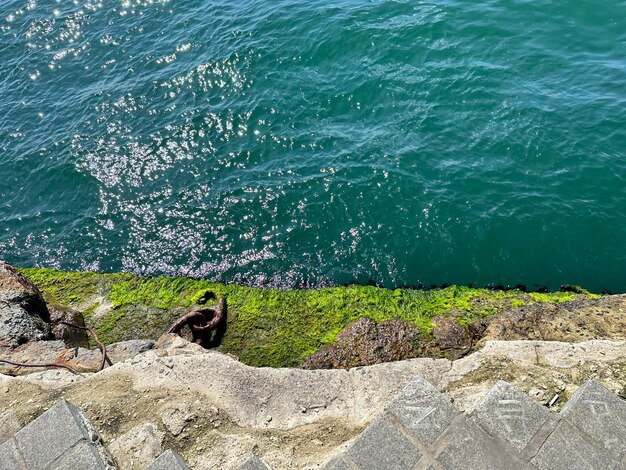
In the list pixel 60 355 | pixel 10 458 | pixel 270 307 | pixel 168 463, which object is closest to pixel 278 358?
pixel 270 307

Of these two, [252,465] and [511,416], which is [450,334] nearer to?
[511,416]

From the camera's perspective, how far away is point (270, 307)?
9477 millimetres

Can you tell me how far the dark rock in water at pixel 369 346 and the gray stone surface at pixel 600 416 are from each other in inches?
137

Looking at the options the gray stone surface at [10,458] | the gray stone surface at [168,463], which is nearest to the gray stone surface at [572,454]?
the gray stone surface at [168,463]

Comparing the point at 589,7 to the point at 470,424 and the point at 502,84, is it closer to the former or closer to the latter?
the point at 502,84

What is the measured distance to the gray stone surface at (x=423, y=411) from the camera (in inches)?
183

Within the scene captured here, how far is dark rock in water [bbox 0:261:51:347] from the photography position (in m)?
8.34

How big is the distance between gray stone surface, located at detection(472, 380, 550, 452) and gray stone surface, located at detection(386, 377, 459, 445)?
285mm

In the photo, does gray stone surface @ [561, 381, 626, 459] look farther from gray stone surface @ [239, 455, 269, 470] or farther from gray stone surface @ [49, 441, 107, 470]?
gray stone surface @ [49, 441, 107, 470]

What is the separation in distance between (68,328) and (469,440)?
747 centimetres

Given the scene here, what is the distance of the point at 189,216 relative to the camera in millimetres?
11766

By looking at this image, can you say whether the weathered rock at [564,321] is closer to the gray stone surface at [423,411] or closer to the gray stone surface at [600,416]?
the gray stone surface at [600,416]

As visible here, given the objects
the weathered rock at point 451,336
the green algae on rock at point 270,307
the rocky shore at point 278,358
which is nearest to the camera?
the rocky shore at point 278,358

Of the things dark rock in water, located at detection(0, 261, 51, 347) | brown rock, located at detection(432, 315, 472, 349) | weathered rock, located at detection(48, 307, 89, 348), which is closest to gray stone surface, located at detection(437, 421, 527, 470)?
brown rock, located at detection(432, 315, 472, 349)
